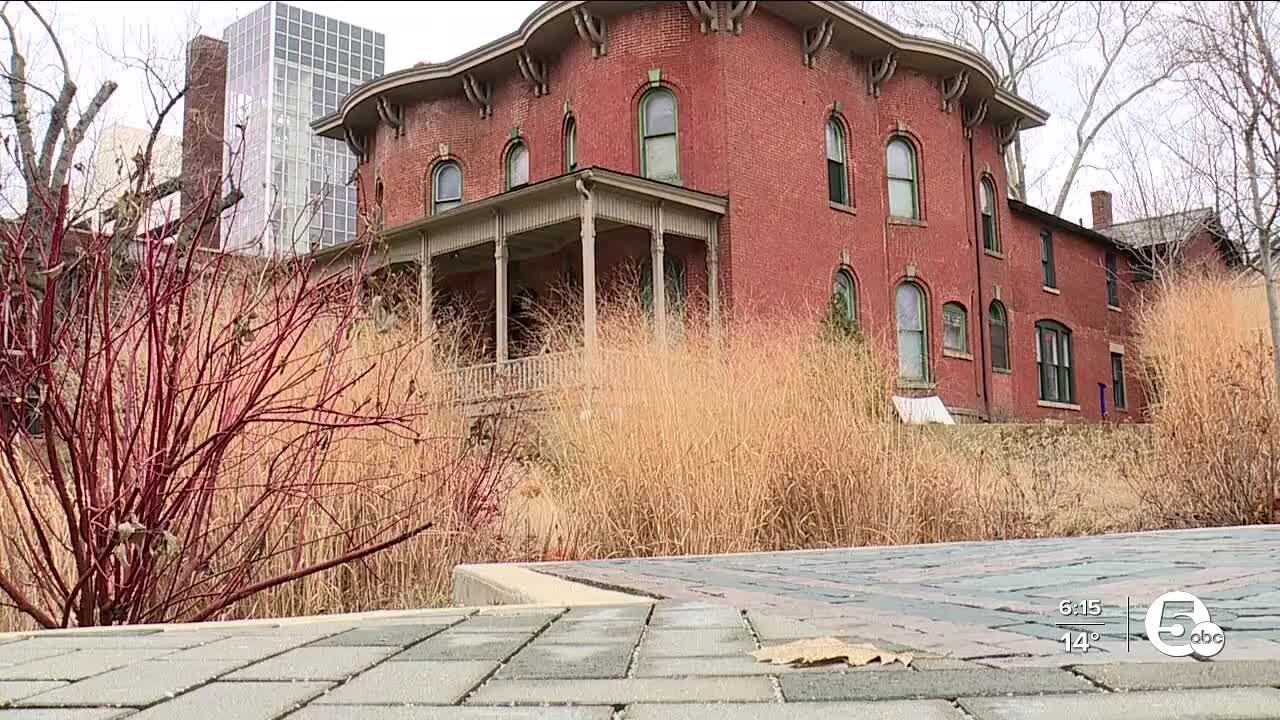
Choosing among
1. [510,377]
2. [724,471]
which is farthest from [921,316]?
[724,471]

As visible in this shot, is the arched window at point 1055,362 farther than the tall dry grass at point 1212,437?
Yes

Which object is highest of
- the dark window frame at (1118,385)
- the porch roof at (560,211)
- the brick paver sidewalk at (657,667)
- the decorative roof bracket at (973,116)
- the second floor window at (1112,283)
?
the decorative roof bracket at (973,116)

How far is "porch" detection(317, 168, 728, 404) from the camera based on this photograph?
551 inches

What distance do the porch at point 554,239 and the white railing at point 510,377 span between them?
5cm

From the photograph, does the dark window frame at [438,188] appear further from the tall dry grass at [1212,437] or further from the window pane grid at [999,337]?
the tall dry grass at [1212,437]

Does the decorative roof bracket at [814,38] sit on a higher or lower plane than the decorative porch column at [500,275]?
higher

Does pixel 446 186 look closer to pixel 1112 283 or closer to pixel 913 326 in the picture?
pixel 913 326

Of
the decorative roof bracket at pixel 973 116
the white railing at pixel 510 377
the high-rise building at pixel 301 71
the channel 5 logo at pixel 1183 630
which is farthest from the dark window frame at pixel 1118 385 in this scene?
the high-rise building at pixel 301 71

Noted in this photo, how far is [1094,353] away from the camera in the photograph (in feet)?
80.8

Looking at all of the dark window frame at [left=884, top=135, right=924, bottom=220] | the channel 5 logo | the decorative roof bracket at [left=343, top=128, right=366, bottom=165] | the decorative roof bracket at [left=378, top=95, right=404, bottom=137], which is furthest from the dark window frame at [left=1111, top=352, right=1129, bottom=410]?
the channel 5 logo

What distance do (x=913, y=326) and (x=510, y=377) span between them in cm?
1040

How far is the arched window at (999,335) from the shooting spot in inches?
825

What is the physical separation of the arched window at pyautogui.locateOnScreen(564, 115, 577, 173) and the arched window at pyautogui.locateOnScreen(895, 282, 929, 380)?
620 centimetres

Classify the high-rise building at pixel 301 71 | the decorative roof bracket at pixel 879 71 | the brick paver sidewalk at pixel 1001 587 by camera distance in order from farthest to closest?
the high-rise building at pixel 301 71 → the decorative roof bracket at pixel 879 71 → the brick paver sidewalk at pixel 1001 587
